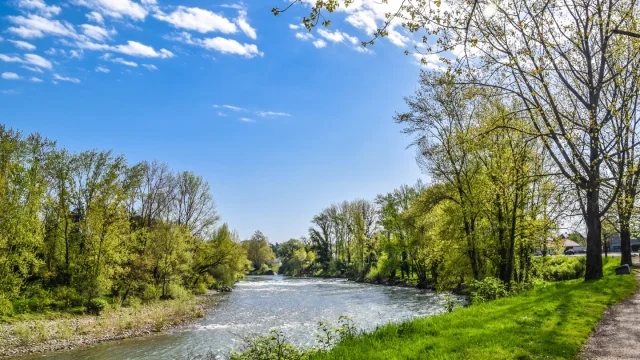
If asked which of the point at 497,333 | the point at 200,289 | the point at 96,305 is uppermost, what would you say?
the point at 497,333

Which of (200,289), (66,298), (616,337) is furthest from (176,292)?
(616,337)

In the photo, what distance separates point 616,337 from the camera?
7.83m

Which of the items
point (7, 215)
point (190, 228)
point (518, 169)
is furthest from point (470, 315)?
point (190, 228)

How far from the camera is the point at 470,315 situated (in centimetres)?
1064

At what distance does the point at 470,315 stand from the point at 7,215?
22.2 metres

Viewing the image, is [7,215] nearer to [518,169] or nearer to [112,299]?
[112,299]

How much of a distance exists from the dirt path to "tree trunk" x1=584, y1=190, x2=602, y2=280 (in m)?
6.16

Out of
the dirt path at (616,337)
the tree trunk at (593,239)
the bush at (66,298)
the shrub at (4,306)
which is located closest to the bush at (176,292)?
A: the bush at (66,298)

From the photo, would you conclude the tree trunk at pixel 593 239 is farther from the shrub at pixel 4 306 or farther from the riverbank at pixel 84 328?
the shrub at pixel 4 306

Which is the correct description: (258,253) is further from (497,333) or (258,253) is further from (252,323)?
(497,333)

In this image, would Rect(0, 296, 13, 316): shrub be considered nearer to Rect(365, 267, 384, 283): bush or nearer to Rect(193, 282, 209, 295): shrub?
Rect(193, 282, 209, 295): shrub

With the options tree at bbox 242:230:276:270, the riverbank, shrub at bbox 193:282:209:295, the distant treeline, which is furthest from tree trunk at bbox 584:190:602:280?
tree at bbox 242:230:276:270

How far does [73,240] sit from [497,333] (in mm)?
28120

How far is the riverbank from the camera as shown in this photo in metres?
17.0
